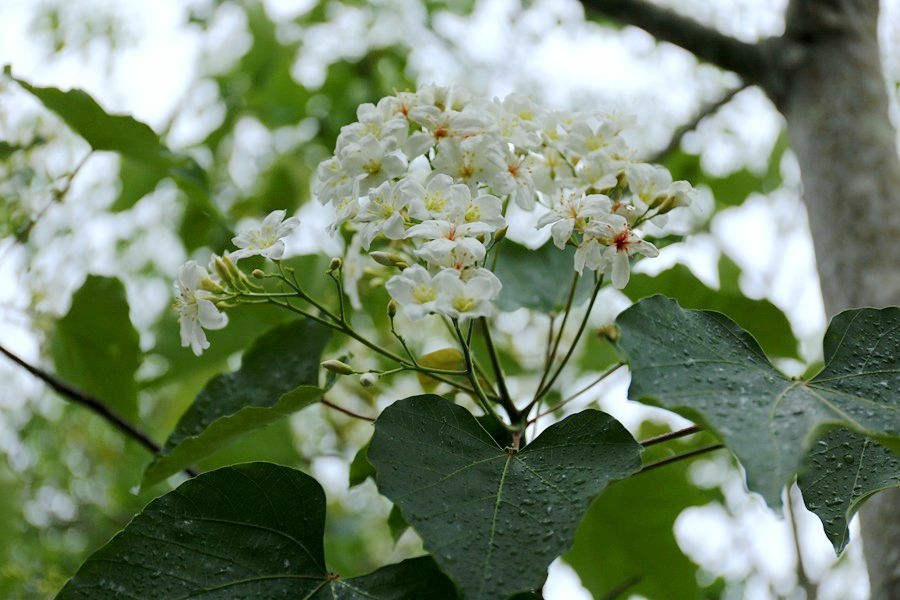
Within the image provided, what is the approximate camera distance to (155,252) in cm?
320

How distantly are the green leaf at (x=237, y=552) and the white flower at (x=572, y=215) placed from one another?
13.8 inches

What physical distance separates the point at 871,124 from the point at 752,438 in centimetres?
98

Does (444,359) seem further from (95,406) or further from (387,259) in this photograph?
(95,406)

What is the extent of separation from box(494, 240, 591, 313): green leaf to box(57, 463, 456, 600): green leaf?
509mm

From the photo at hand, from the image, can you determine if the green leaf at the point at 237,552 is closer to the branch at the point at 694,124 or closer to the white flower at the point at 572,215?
the white flower at the point at 572,215

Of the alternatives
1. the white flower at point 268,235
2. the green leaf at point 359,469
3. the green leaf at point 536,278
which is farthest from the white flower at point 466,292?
the green leaf at point 536,278

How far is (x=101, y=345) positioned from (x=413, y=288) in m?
0.78

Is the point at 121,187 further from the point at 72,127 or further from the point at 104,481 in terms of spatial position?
the point at 104,481

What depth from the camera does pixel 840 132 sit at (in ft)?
4.67

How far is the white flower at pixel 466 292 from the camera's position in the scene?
0.80 meters

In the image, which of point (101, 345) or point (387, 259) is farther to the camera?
point (101, 345)

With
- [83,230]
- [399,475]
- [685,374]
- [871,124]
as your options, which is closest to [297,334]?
[399,475]

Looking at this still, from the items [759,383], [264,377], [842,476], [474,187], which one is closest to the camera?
[759,383]

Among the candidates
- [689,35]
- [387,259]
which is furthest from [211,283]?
[689,35]
